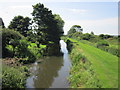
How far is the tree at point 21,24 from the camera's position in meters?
47.9

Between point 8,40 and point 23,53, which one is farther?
point 8,40

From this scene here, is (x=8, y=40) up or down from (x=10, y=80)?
up

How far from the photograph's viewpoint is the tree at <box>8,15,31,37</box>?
47922mm

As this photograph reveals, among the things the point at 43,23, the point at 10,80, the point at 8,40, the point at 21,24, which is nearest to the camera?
the point at 10,80

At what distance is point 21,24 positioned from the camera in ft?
158

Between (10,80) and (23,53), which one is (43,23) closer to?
(23,53)

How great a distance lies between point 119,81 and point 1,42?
607 inches

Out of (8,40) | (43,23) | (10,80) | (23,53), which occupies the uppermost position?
(43,23)

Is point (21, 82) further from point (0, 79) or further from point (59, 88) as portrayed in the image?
point (59, 88)

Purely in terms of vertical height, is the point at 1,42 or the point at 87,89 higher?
the point at 1,42

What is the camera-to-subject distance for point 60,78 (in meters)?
15.0

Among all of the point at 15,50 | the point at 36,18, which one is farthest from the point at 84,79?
the point at 36,18

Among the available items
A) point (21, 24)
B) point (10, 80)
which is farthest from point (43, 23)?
point (10, 80)

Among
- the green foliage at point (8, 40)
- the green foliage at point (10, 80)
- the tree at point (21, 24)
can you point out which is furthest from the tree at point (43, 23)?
the green foliage at point (10, 80)
